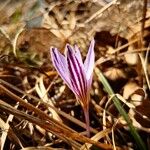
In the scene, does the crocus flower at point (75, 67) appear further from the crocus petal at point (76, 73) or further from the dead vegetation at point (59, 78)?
the dead vegetation at point (59, 78)

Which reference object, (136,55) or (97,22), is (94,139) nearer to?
(136,55)

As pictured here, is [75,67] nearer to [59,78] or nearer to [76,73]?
[76,73]

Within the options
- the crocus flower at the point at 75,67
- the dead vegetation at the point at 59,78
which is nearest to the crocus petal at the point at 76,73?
the crocus flower at the point at 75,67

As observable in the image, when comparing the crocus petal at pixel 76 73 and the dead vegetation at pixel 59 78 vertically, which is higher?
the crocus petal at pixel 76 73

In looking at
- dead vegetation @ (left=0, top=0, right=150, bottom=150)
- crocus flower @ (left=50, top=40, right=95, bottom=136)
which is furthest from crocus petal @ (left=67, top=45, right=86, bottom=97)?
dead vegetation @ (left=0, top=0, right=150, bottom=150)

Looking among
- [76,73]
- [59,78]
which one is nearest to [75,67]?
[76,73]

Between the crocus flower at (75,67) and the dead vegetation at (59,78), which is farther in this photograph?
the dead vegetation at (59,78)

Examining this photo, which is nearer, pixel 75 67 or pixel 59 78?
pixel 75 67

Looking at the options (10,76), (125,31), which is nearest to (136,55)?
(125,31)

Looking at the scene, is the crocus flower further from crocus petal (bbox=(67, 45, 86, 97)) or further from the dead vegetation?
the dead vegetation
